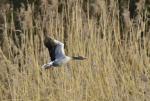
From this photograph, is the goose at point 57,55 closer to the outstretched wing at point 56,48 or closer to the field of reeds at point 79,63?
the outstretched wing at point 56,48

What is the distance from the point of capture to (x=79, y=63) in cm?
620

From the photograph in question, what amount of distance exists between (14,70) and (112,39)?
1032 mm

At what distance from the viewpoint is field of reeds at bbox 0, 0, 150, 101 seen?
19.9 feet

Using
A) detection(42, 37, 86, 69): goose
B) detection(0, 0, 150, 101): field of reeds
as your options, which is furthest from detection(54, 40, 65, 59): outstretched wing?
detection(0, 0, 150, 101): field of reeds

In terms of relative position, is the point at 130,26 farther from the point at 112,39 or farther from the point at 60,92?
the point at 60,92

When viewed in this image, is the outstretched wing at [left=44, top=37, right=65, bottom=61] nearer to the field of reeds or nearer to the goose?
the goose

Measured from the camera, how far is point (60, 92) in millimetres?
5996

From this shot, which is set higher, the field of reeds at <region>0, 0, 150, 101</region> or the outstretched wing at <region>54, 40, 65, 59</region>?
the outstretched wing at <region>54, 40, 65, 59</region>

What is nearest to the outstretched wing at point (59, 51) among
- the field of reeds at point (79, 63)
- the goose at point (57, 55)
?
the goose at point (57, 55)

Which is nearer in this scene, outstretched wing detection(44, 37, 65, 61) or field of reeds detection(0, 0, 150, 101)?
outstretched wing detection(44, 37, 65, 61)

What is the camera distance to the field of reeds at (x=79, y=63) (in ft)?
19.9

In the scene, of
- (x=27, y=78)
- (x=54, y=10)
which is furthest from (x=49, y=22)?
(x=27, y=78)

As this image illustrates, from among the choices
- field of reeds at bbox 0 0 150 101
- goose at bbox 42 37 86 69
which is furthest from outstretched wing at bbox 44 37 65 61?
field of reeds at bbox 0 0 150 101

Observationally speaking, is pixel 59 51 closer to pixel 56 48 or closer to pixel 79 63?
pixel 56 48
